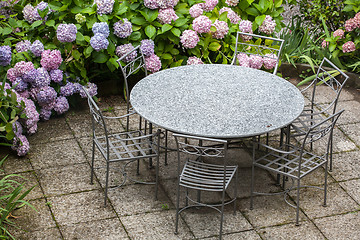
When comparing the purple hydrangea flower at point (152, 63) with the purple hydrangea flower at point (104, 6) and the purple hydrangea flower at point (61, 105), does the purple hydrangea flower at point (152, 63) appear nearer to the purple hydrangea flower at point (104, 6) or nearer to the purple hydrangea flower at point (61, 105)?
the purple hydrangea flower at point (104, 6)

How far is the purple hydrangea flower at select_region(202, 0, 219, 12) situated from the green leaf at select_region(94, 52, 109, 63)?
1.25 metres

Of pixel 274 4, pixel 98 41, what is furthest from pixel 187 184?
pixel 274 4

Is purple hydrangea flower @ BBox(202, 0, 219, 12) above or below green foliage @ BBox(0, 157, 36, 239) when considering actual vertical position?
above

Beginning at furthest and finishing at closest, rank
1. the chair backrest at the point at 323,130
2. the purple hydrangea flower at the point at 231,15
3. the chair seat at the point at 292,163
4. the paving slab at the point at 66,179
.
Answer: the purple hydrangea flower at the point at 231,15
the paving slab at the point at 66,179
the chair seat at the point at 292,163
the chair backrest at the point at 323,130

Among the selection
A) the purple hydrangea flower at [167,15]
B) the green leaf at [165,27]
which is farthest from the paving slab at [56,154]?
the purple hydrangea flower at [167,15]

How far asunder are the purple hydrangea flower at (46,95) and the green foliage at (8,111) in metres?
0.39

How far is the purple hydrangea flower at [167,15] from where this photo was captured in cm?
570

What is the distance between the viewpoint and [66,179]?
465 centimetres

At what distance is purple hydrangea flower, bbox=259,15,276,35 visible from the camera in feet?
19.9

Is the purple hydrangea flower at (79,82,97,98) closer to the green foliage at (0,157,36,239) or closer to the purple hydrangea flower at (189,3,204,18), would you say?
the purple hydrangea flower at (189,3,204,18)

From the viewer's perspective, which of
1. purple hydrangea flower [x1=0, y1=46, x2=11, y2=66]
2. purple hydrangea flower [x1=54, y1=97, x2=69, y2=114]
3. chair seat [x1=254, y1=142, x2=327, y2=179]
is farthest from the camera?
purple hydrangea flower [x1=54, y1=97, x2=69, y2=114]

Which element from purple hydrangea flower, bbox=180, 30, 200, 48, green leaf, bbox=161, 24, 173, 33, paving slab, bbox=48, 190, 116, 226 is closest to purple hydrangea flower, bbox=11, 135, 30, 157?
paving slab, bbox=48, 190, 116, 226

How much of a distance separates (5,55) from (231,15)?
2.49 metres

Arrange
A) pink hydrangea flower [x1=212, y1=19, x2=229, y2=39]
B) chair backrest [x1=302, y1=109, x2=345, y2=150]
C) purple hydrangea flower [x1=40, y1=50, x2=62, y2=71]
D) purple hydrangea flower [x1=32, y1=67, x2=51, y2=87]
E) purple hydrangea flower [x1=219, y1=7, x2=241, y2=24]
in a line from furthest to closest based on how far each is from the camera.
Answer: purple hydrangea flower [x1=219, y1=7, x2=241, y2=24] < pink hydrangea flower [x1=212, y1=19, x2=229, y2=39] < purple hydrangea flower [x1=40, y1=50, x2=62, y2=71] < purple hydrangea flower [x1=32, y1=67, x2=51, y2=87] < chair backrest [x1=302, y1=109, x2=345, y2=150]
